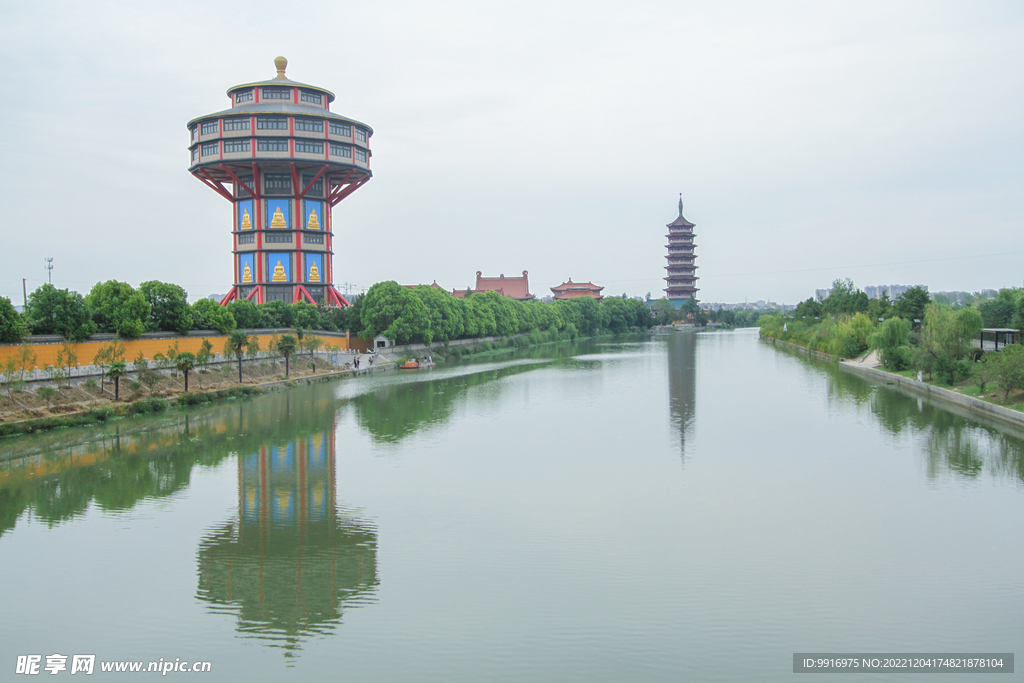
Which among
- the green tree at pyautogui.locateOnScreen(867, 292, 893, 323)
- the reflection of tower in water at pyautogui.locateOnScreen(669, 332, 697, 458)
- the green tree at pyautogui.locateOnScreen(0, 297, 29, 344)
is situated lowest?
the reflection of tower in water at pyautogui.locateOnScreen(669, 332, 697, 458)

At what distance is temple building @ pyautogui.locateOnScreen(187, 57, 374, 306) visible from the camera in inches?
1468

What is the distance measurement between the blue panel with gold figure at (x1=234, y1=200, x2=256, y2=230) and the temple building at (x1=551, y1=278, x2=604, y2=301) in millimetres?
47888

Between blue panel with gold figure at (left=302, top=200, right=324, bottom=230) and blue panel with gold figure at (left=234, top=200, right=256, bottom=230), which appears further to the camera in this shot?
blue panel with gold figure at (left=302, top=200, right=324, bottom=230)

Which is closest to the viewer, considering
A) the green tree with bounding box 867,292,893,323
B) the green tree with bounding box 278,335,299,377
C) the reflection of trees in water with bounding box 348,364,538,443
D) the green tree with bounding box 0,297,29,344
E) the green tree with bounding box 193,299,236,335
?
the green tree with bounding box 0,297,29,344

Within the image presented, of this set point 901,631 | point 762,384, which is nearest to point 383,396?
point 762,384

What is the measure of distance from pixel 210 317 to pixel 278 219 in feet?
47.9

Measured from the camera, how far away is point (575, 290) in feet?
277

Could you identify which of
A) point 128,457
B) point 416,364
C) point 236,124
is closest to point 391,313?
point 416,364

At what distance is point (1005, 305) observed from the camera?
26172mm

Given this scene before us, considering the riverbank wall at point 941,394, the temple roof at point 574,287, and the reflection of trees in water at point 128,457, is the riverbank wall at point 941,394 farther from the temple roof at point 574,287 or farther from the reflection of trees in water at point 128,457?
the temple roof at point 574,287

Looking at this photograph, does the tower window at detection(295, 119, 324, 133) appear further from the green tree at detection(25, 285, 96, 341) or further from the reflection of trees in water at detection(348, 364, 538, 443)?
the green tree at detection(25, 285, 96, 341)

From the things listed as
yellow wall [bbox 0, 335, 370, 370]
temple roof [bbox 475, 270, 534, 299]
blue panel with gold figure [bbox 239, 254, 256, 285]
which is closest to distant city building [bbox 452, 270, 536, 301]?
temple roof [bbox 475, 270, 534, 299]

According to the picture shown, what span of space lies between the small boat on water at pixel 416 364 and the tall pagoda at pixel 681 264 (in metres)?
57.4

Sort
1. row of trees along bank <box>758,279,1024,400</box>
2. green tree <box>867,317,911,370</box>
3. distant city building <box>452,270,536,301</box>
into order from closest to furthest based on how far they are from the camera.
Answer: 1. row of trees along bank <box>758,279,1024,400</box>
2. green tree <box>867,317,911,370</box>
3. distant city building <box>452,270,536,301</box>
